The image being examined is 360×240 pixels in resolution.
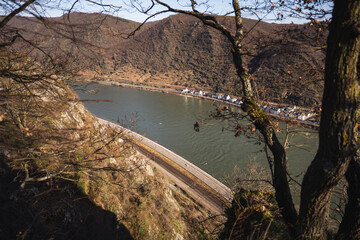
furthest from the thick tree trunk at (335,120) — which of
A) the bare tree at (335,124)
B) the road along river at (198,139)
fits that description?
the road along river at (198,139)

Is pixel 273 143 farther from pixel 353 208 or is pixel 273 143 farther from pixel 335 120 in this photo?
pixel 353 208

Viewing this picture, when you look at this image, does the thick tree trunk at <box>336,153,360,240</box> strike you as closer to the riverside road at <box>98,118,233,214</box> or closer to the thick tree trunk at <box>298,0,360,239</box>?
the thick tree trunk at <box>298,0,360,239</box>

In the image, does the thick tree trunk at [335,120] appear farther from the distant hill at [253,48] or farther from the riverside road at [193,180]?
the riverside road at [193,180]

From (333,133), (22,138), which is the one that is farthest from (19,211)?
(333,133)

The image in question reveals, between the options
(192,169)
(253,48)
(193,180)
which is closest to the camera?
(253,48)

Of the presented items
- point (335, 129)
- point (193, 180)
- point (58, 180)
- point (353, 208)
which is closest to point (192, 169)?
point (193, 180)
